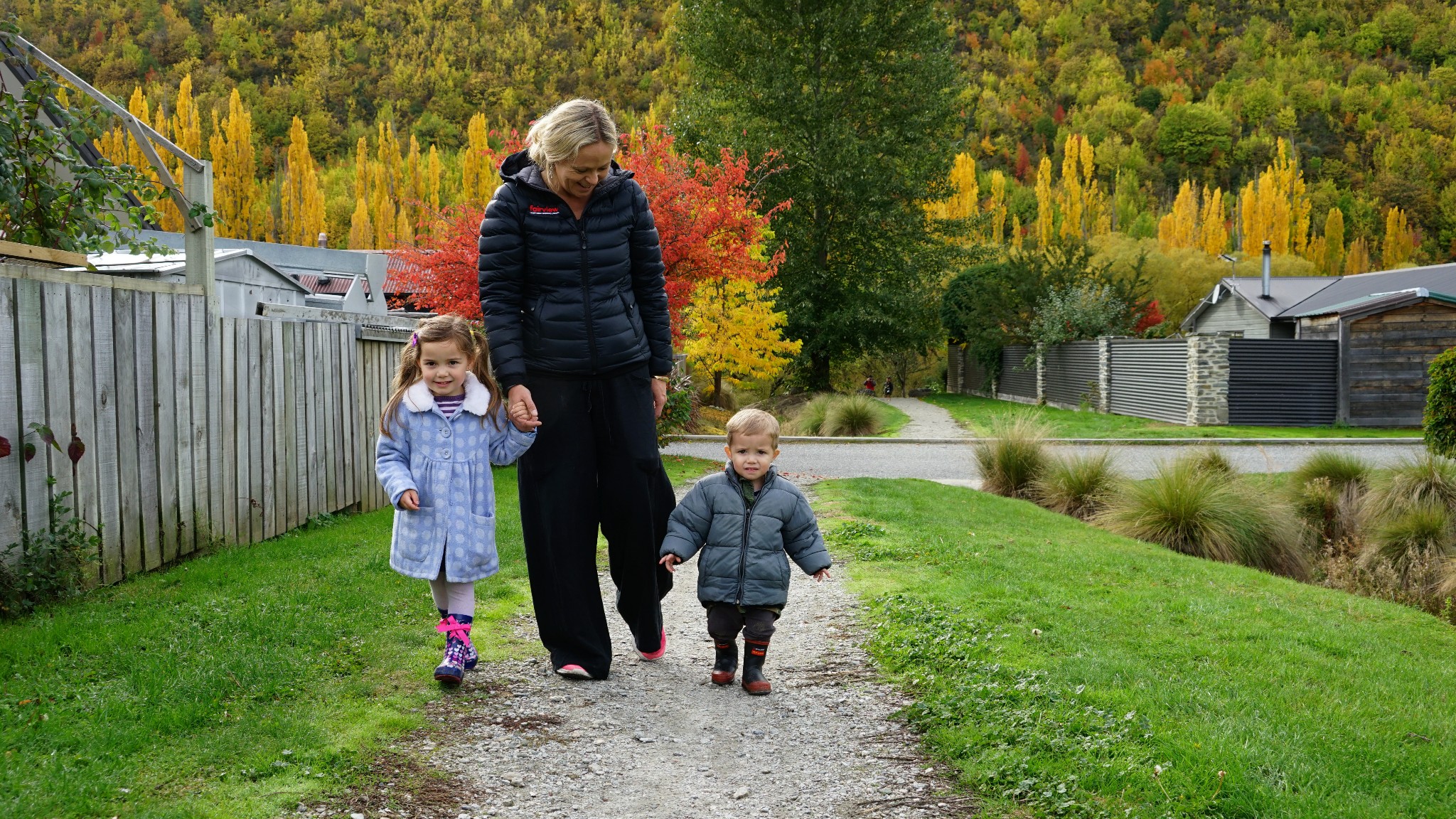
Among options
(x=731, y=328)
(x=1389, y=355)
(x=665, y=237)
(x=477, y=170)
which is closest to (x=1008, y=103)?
(x=477, y=170)

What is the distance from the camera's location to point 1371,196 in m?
81.4

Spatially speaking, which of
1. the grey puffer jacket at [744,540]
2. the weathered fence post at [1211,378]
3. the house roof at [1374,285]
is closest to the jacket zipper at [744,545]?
the grey puffer jacket at [744,540]

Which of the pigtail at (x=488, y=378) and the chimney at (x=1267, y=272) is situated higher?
the chimney at (x=1267, y=272)

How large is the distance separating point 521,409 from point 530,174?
2.98 feet

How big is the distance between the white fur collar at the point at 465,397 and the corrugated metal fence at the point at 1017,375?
101ft

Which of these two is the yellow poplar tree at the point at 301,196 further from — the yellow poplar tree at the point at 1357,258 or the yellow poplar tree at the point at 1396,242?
the yellow poplar tree at the point at 1396,242

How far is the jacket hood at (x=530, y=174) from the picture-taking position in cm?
402

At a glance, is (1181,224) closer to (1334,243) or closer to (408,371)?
(1334,243)

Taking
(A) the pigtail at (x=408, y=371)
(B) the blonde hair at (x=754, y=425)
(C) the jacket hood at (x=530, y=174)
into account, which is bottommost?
(B) the blonde hair at (x=754, y=425)

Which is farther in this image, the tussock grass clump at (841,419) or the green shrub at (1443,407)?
the tussock grass clump at (841,419)

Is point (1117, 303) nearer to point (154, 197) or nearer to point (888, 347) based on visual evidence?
point (888, 347)

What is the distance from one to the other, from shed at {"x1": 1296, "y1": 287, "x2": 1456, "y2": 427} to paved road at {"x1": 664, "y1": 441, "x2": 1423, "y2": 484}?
14.9 feet

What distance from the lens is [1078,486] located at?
39.3 ft

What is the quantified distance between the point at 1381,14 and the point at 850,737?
13110 cm
